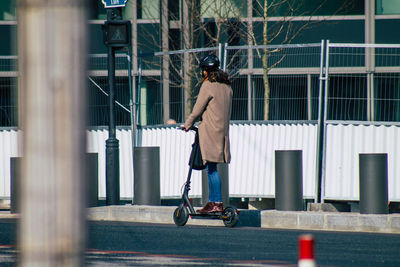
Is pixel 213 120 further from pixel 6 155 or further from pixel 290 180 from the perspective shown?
pixel 6 155

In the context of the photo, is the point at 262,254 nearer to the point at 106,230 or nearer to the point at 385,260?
the point at 385,260

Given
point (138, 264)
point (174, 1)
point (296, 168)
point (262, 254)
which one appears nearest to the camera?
point (138, 264)

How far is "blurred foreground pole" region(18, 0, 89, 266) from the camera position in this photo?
1.82m

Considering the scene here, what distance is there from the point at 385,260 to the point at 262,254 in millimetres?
1002

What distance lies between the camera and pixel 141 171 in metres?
10.7

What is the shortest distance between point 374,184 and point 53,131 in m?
7.87

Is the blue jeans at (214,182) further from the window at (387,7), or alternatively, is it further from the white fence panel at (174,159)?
the window at (387,7)

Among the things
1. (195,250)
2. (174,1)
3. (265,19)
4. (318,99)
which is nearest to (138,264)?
(195,250)

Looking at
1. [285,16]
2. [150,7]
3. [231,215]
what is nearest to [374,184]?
[231,215]

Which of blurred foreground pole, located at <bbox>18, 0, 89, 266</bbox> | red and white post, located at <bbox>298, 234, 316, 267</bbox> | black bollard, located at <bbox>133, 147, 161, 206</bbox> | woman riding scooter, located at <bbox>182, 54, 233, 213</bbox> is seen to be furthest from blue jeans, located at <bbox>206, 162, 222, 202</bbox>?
blurred foreground pole, located at <bbox>18, 0, 89, 266</bbox>

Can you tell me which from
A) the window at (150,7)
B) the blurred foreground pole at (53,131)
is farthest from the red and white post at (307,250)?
the window at (150,7)

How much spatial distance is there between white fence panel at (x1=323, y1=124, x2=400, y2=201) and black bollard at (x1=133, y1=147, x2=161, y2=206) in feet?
7.42

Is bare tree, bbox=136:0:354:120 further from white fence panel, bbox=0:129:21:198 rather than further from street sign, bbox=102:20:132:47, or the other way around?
street sign, bbox=102:20:132:47

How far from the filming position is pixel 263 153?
11.4 metres
